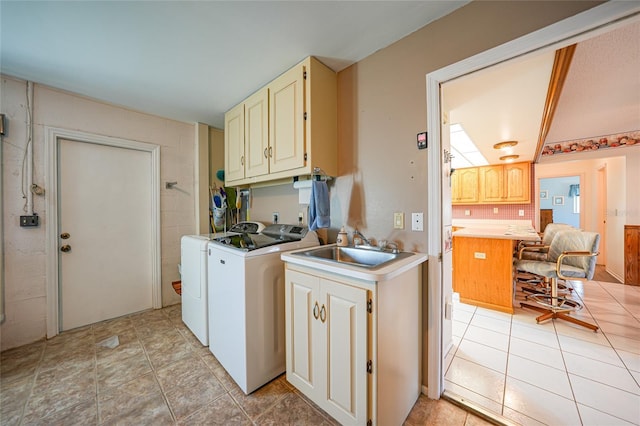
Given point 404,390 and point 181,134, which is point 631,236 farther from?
point 181,134

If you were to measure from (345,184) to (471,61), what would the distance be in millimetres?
1071

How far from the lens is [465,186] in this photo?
5.05 meters

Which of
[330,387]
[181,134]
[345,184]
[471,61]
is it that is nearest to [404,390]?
[330,387]

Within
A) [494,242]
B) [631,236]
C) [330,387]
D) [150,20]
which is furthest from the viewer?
[631,236]

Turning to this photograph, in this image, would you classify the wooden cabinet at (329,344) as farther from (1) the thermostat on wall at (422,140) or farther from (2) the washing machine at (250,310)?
(1) the thermostat on wall at (422,140)

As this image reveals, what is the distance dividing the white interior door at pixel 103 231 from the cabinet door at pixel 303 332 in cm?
219

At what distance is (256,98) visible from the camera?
84.2 inches

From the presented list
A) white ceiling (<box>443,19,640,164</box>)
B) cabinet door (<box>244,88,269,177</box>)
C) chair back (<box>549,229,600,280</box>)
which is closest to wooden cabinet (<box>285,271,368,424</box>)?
cabinet door (<box>244,88,269,177</box>)

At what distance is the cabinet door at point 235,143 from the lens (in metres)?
2.37

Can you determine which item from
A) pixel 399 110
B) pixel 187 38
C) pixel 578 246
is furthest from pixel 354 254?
pixel 578 246

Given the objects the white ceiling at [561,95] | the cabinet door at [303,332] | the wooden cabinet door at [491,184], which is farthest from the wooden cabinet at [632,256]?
the cabinet door at [303,332]

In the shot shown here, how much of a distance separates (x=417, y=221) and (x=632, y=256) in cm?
456

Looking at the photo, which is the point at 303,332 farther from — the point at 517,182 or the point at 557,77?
the point at 517,182

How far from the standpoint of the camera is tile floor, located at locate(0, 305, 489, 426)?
1.30 meters
